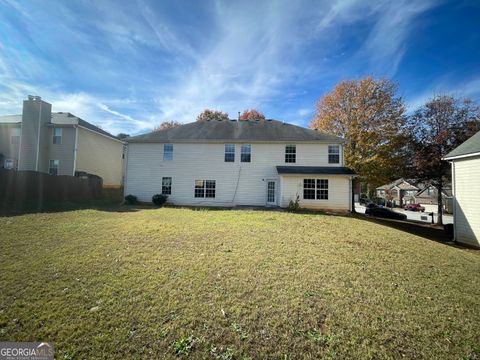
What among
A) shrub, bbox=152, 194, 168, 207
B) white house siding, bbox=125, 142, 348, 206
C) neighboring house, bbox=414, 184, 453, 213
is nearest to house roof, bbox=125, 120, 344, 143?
white house siding, bbox=125, 142, 348, 206

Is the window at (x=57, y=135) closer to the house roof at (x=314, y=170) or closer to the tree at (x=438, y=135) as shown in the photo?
the house roof at (x=314, y=170)

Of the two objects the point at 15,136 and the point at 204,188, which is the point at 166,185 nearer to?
the point at 204,188

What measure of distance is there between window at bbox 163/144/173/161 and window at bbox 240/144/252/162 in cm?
625

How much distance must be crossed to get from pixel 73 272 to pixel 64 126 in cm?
2089

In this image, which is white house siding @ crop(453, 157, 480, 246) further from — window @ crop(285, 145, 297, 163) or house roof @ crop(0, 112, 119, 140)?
house roof @ crop(0, 112, 119, 140)

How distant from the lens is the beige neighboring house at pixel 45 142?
18969mm

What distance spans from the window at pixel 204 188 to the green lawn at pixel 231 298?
1069 cm

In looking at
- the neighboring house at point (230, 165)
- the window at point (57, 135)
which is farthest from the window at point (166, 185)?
the window at point (57, 135)

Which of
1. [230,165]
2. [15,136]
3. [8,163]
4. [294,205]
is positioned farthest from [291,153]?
[8,163]

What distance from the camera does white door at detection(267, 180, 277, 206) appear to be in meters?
17.2

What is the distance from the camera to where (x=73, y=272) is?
182 inches

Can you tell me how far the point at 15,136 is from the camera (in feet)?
65.5

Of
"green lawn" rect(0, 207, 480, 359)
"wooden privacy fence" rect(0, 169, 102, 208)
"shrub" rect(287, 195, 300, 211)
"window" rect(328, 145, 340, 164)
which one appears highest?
"window" rect(328, 145, 340, 164)

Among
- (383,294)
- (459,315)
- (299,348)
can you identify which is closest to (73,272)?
(299,348)
